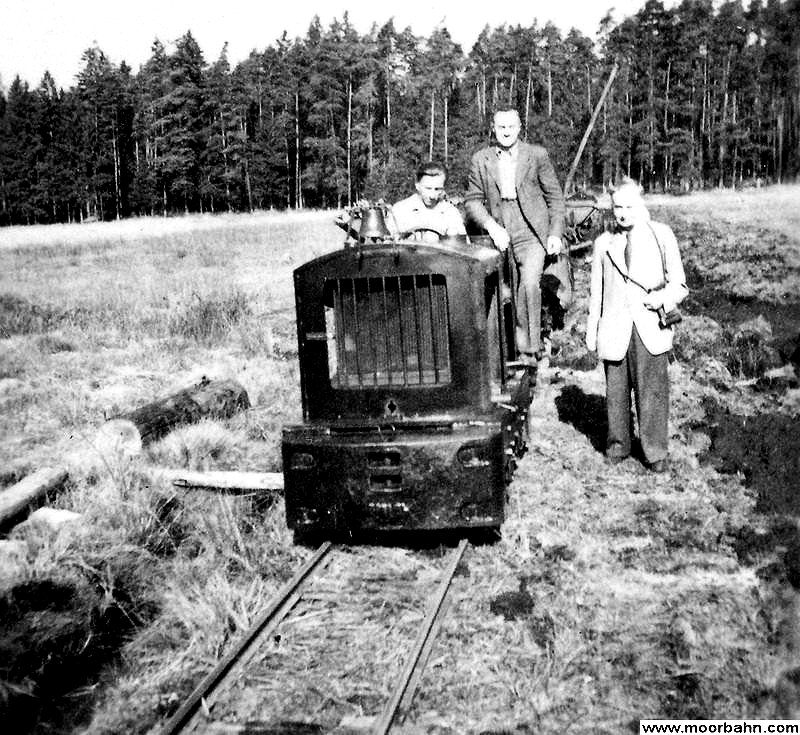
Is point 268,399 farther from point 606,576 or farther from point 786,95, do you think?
point 786,95

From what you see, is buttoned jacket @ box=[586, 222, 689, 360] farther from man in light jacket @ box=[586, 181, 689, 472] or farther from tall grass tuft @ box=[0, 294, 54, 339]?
tall grass tuft @ box=[0, 294, 54, 339]

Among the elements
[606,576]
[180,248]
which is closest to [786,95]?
[606,576]

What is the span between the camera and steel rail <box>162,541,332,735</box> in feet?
10.2

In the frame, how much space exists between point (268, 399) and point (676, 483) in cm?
458

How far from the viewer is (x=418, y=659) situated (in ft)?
11.3

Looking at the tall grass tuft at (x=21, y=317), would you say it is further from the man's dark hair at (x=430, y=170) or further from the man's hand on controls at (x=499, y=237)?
the man's hand on controls at (x=499, y=237)

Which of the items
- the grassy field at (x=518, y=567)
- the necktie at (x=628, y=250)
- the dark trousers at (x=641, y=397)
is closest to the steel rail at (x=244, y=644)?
the grassy field at (x=518, y=567)

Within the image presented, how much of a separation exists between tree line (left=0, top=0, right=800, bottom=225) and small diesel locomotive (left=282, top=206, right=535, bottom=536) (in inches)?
2014

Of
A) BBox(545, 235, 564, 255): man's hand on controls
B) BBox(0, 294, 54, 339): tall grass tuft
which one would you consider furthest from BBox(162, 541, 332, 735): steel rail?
BBox(0, 294, 54, 339): tall grass tuft

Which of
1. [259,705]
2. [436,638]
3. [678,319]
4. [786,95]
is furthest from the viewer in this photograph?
[678,319]

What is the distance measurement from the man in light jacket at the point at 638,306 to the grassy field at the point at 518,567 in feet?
1.97

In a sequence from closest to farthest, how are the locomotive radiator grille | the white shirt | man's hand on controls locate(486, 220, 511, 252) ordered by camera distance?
the locomotive radiator grille, man's hand on controls locate(486, 220, 511, 252), the white shirt

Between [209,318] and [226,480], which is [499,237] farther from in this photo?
[209,318]

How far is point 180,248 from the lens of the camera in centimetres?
2652
